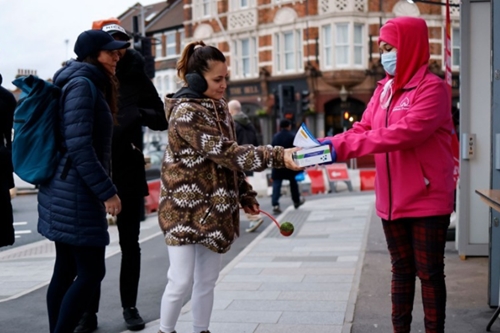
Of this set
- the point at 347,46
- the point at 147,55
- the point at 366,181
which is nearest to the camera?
the point at 147,55

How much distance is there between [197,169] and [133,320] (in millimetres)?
1693

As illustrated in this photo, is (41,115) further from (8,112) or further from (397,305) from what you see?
(397,305)

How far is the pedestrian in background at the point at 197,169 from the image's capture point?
379cm

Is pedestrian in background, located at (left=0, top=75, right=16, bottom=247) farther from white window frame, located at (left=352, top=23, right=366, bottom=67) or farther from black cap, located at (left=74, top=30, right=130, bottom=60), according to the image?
white window frame, located at (left=352, top=23, right=366, bottom=67)

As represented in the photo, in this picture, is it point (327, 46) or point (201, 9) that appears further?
point (201, 9)

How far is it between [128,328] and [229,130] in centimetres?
186

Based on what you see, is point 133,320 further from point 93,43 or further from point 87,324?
point 93,43

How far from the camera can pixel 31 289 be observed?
651 centimetres

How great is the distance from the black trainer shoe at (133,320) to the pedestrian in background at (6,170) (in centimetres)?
103

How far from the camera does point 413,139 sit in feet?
12.0

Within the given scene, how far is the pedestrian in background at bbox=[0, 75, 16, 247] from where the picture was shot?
14.6ft

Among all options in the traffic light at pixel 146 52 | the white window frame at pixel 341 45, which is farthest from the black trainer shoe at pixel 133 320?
the white window frame at pixel 341 45

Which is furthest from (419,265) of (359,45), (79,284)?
(359,45)

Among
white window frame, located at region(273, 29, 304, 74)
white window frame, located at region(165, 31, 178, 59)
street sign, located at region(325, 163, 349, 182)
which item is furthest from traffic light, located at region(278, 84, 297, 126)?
white window frame, located at region(165, 31, 178, 59)
